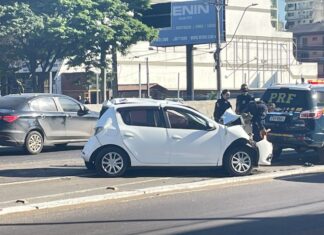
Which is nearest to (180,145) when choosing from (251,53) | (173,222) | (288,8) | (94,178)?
(94,178)

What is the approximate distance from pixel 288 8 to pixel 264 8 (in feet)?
314

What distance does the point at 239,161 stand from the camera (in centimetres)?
1295

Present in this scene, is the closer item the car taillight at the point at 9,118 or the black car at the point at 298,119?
the black car at the point at 298,119

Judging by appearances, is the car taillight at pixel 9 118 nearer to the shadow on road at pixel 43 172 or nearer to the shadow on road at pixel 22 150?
the shadow on road at pixel 22 150

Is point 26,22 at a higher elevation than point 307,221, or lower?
higher

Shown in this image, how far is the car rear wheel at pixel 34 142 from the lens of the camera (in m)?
17.5

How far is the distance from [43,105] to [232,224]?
10461 millimetres

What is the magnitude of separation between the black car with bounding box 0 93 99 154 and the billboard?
96.7 ft

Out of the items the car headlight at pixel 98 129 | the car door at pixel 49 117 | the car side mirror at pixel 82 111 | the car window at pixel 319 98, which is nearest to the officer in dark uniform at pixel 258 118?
the car window at pixel 319 98

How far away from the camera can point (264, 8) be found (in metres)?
81.4

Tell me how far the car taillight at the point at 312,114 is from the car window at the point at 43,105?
22.5 ft

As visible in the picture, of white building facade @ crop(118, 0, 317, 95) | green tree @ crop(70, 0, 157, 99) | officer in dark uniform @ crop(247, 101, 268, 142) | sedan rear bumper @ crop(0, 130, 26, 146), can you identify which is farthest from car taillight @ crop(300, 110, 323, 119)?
white building facade @ crop(118, 0, 317, 95)

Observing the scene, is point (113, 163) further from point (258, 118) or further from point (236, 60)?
point (236, 60)

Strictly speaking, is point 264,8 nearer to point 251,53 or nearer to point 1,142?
point 251,53
